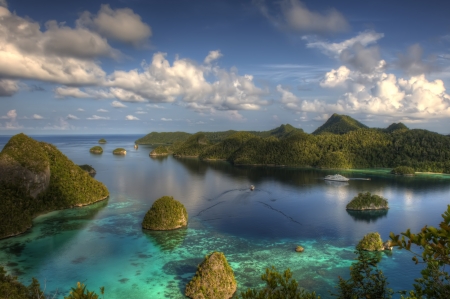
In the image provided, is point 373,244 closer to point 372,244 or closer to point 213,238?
point 372,244

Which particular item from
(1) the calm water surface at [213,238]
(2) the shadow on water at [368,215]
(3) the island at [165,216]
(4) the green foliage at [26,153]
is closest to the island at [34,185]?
(4) the green foliage at [26,153]

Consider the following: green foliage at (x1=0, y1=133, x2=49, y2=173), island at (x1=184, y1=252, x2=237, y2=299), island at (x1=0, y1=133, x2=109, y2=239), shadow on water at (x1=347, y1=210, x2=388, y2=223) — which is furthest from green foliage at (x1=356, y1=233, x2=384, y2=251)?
green foliage at (x1=0, y1=133, x2=49, y2=173)

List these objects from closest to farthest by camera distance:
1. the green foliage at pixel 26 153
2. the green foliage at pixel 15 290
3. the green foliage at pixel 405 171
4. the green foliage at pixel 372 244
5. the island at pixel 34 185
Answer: the green foliage at pixel 15 290 < the green foliage at pixel 372 244 < the island at pixel 34 185 < the green foliage at pixel 26 153 < the green foliage at pixel 405 171

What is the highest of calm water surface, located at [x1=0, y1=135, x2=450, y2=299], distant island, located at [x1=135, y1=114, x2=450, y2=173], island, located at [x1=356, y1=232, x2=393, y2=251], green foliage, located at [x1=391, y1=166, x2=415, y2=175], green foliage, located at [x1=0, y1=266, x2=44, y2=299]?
distant island, located at [x1=135, y1=114, x2=450, y2=173]

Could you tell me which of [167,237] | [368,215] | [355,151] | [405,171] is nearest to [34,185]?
[167,237]

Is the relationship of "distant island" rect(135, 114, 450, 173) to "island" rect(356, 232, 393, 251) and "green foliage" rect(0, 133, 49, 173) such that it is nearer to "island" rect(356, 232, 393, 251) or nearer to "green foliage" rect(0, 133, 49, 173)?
"island" rect(356, 232, 393, 251)

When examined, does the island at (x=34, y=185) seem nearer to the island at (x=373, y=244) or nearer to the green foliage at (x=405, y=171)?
the island at (x=373, y=244)

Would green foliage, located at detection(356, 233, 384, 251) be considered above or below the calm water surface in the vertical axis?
above
